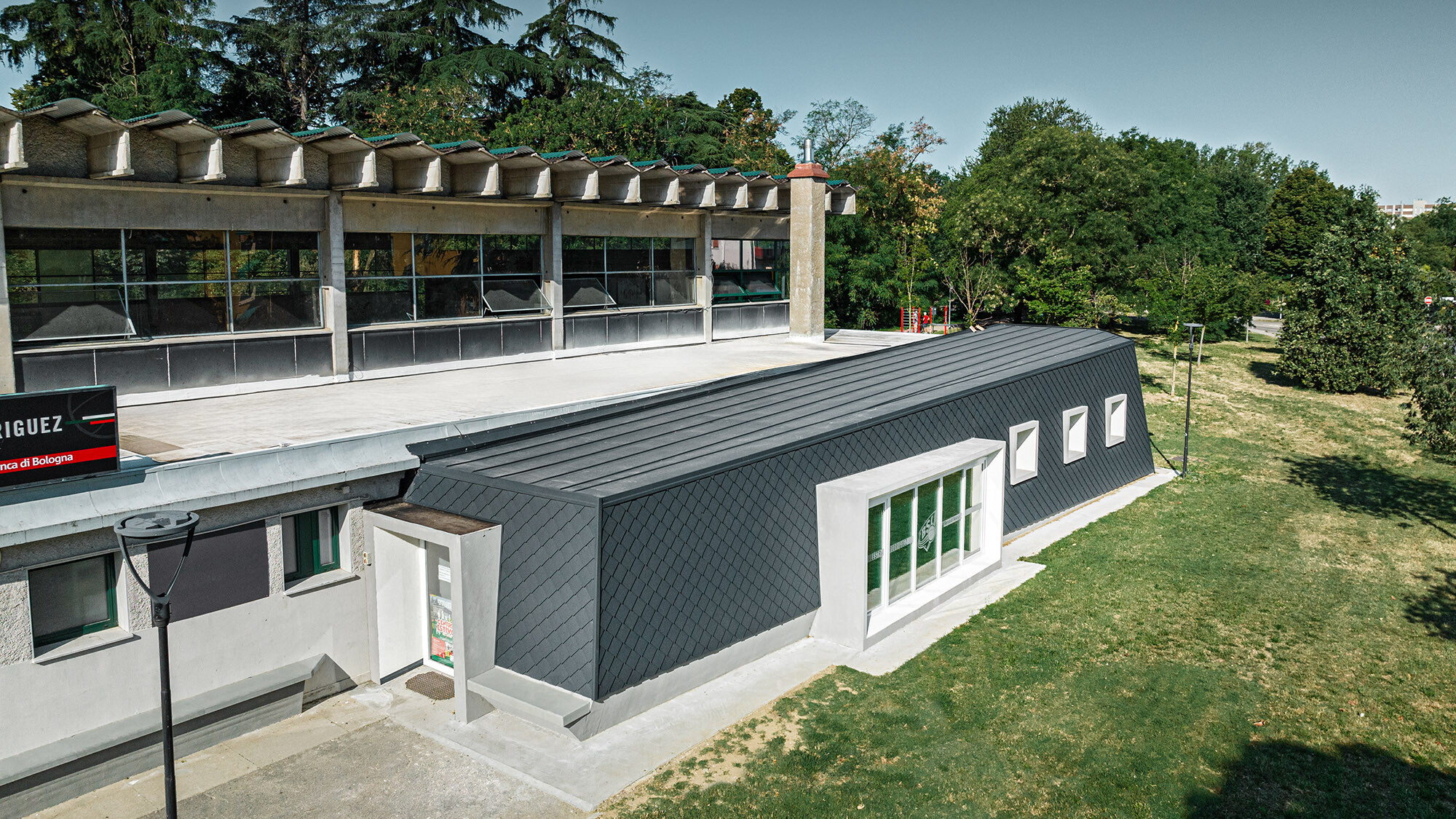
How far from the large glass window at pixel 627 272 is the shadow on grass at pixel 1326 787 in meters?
16.9

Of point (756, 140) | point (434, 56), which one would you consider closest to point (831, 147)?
point (756, 140)

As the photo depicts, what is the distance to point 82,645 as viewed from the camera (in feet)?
32.7

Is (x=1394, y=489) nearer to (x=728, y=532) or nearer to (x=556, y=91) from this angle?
(x=728, y=532)

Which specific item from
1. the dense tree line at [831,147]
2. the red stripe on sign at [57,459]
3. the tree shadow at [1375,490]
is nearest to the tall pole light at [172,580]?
the red stripe on sign at [57,459]

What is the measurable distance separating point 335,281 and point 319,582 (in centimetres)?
777

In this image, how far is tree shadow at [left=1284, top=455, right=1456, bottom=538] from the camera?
21.0 meters

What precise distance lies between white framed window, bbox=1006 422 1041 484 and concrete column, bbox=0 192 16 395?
1583cm

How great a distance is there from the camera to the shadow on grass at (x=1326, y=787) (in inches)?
367

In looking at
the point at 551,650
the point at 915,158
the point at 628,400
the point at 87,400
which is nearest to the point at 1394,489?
the point at 628,400

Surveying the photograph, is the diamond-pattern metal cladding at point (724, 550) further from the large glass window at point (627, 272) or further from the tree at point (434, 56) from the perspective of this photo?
the tree at point (434, 56)

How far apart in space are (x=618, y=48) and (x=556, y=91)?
415cm

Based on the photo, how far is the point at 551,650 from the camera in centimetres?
1080

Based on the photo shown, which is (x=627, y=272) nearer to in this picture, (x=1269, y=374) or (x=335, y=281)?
(x=335, y=281)

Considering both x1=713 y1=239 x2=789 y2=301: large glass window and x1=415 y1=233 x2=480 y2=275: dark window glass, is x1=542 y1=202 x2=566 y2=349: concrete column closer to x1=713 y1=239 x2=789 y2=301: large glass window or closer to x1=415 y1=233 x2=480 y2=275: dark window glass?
x1=415 y1=233 x2=480 y2=275: dark window glass
